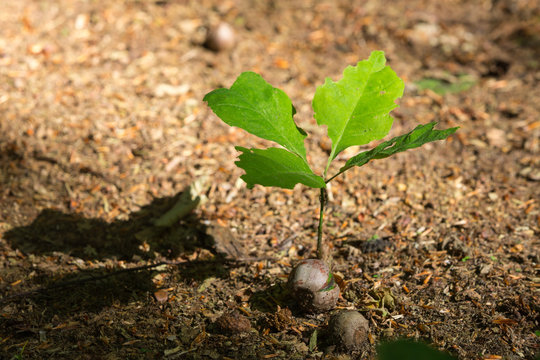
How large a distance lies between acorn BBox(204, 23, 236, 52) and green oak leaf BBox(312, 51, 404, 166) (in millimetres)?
2527

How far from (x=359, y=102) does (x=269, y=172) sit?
2.06 feet

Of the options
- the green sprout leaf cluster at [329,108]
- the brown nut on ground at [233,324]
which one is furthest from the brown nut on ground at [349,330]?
the green sprout leaf cluster at [329,108]

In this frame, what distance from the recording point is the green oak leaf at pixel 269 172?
5.90 ft

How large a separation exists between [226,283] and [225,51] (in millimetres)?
2720

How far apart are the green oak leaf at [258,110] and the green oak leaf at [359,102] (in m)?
0.15

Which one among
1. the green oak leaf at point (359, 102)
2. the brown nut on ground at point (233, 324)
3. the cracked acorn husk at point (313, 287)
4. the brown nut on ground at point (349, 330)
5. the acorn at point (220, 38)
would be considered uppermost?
the acorn at point (220, 38)

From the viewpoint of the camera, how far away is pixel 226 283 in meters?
2.47

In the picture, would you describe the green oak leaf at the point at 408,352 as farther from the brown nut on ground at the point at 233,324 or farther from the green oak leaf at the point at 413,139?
the brown nut on ground at the point at 233,324

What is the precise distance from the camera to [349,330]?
199 centimetres

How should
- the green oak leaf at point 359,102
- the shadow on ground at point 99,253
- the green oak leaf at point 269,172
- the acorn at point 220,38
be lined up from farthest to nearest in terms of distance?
the acorn at point 220,38 → the shadow on ground at point 99,253 → the green oak leaf at point 359,102 → the green oak leaf at point 269,172

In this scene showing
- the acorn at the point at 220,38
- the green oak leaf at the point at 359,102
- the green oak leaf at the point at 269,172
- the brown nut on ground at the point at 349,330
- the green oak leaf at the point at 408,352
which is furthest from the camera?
the acorn at the point at 220,38

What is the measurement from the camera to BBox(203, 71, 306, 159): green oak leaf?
6.70 ft

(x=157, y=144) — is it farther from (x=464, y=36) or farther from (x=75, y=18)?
(x=464, y=36)

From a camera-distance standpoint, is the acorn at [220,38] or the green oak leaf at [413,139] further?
the acorn at [220,38]
